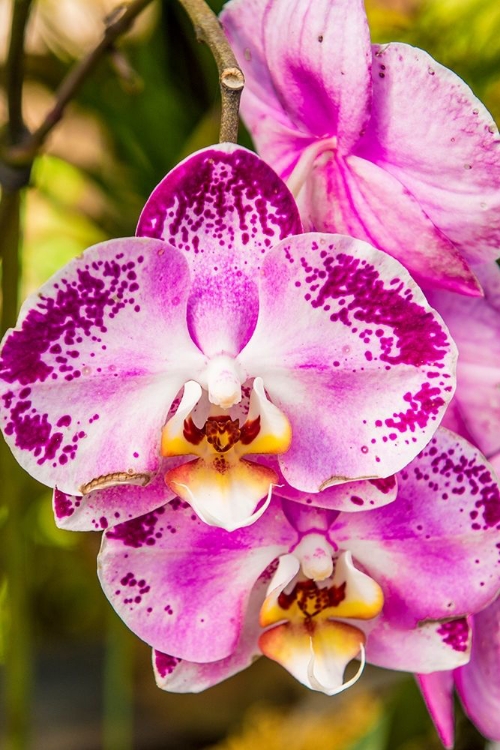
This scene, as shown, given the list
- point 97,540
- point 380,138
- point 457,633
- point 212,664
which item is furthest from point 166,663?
point 97,540

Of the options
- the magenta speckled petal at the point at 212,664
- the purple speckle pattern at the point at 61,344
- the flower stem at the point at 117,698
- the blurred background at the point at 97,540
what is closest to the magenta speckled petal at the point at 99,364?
the purple speckle pattern at the point at 61,344

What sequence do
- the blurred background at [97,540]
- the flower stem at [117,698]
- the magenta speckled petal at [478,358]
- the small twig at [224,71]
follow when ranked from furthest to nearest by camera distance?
the flower stem at [117,698] → the blurred background at [97,540] → the magenta speckled petal at [478,358] → the small twig at [224,71]

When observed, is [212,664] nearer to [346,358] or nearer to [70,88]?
[346,358]

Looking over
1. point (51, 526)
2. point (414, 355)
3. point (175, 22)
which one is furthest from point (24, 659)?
point (175, 22)

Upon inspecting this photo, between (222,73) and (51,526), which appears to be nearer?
(222,73)

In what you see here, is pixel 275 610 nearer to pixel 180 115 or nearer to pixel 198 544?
pixel 198 544

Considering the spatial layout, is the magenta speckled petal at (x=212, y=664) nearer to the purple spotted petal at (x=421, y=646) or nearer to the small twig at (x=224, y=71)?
the purple spotted petal at (x=421, y=646)
